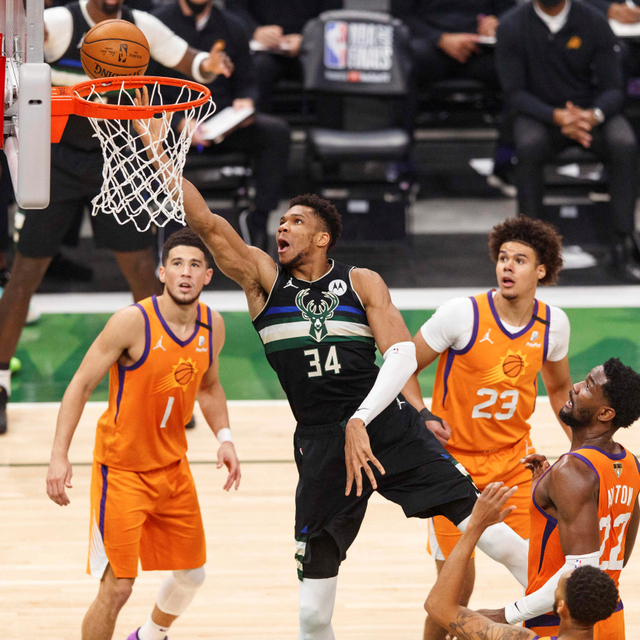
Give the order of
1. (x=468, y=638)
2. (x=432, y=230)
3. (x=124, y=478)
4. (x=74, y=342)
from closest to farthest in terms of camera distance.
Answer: (x=468, y=638), (x=124, y=478), (x=74, y=342), (x=432, y=230)

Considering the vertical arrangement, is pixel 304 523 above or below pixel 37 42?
below

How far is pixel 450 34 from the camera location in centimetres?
962

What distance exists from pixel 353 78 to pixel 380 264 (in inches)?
65.9

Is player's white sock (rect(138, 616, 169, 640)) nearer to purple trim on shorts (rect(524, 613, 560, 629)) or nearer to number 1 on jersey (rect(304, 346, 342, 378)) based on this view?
number 1 on jersey (rect(304, 346, 342, 378))

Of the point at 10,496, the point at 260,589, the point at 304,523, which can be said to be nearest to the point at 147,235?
the point at 10,496

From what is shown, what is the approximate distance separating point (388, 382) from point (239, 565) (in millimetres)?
1646

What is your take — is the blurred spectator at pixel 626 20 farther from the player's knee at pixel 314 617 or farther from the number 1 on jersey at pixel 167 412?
the player's knee at pixel 314 617

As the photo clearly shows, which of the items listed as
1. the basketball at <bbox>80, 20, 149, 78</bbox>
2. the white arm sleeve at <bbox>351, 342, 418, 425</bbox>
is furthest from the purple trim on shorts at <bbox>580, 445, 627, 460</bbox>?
the basketball at <bbox>80, 20, 149, 78</bbox>

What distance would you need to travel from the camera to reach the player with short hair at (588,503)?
293 cm

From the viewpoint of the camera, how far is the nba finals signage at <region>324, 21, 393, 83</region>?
8719 mm

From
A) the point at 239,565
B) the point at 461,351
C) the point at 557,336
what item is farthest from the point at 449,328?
the point at 239,565

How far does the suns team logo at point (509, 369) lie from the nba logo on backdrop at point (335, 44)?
17.7 ft

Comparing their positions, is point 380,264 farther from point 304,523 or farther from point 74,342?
point 304,523

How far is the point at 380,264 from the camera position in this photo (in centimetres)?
912
